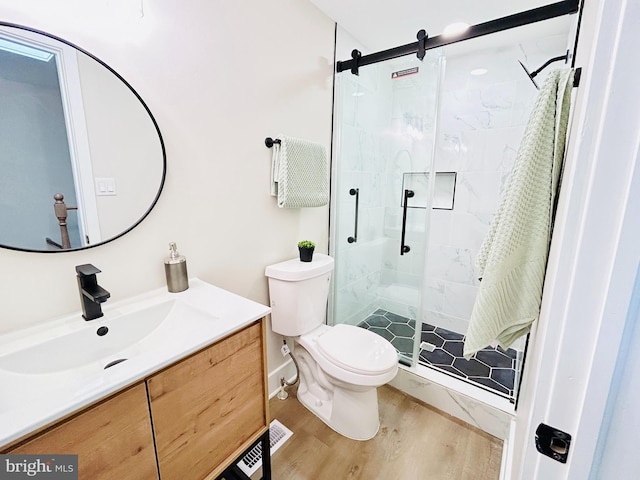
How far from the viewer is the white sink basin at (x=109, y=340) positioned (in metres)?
0.84

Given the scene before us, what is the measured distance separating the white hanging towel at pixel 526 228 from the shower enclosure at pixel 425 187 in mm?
1058

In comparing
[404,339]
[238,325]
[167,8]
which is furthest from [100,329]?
[404,339]

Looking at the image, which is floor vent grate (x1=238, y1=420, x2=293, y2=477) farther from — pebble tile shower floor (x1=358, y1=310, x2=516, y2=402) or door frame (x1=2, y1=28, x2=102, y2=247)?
door frame (x1=2, y1=28, x2=102, y2=247)

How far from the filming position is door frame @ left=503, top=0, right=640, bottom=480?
34 cm

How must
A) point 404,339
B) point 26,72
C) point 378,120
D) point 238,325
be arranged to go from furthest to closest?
point 378,120 → point 404,339 → point 238,325 → point 26,72

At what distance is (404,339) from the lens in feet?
7.14

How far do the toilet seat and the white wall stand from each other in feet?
1.16

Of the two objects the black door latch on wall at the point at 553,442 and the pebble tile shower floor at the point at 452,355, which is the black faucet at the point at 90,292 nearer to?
the black door latch on wall at the point at 553,442

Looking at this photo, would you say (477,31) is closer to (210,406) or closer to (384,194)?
(384,194)

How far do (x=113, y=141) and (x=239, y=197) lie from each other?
1.86 ft

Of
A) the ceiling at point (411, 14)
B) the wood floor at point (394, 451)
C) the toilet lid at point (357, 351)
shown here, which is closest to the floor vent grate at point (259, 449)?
the wood floor at point (394, 451)

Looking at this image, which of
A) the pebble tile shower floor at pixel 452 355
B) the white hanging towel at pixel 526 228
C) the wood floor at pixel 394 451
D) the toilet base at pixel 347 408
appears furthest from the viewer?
the pebble tile shower floor at pixel 452 355

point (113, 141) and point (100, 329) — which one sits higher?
point (113, 141)

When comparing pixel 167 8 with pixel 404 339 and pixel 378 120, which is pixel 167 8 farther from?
pixel 404 339
